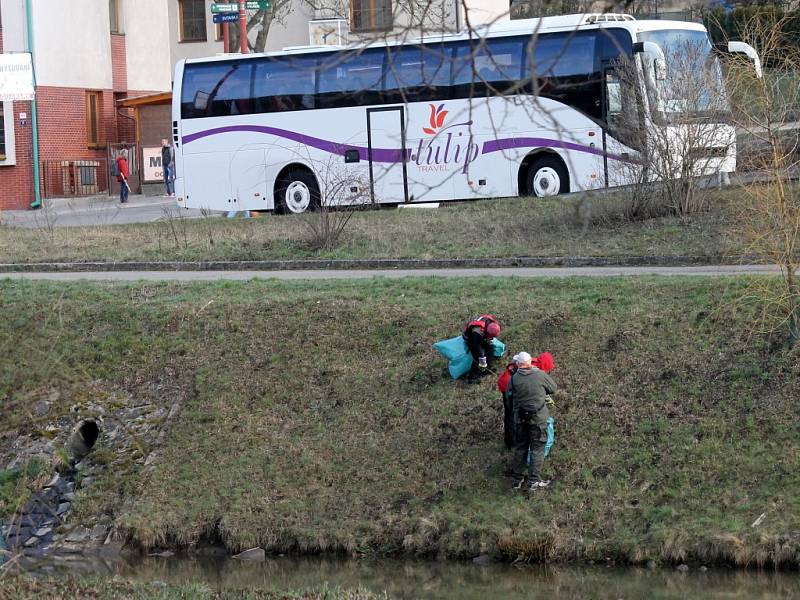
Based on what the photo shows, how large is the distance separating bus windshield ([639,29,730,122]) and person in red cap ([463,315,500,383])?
6166 mm

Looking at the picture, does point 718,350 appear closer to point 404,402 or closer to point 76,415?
point 404,402

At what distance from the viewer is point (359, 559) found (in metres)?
11.8

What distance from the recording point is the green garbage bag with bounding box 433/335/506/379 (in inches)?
534

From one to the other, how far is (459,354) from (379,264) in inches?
212

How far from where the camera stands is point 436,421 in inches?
518

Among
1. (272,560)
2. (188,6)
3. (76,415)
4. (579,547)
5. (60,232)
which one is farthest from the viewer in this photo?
(188,6)

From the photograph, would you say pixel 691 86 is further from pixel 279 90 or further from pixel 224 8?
pixel 224 8

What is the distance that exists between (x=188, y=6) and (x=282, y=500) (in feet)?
128

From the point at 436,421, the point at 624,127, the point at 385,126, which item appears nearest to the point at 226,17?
the point at 385,126

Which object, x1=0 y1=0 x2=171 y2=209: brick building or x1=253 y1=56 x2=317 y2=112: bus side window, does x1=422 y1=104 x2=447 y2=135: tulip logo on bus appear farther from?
x1=0 y1=0 x2=171 y2=209: brick building

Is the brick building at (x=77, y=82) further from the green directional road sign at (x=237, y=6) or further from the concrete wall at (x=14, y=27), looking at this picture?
the green directional road sign at (x=237, y=6)

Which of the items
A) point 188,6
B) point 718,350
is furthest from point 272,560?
point 188,6

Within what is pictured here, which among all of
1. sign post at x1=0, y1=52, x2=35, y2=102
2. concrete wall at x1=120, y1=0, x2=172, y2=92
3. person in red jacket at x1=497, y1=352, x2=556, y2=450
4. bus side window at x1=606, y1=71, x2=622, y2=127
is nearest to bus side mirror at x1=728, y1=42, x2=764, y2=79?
bus side window at x1=606, y1=71, x2=622, y2=127

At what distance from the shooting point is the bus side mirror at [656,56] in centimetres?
1936
